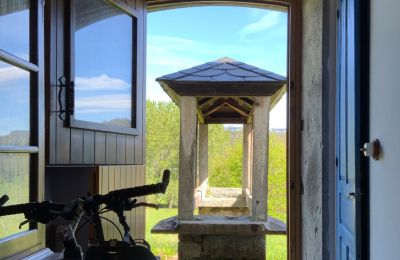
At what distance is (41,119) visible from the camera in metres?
1.60

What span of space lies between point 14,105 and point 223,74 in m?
3.14

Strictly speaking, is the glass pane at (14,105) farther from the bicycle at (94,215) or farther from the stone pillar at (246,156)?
the stone pillar at (246,156)

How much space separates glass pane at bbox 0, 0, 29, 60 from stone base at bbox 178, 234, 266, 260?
321 centimetres

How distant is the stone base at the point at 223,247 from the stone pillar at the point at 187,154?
0.85 feet

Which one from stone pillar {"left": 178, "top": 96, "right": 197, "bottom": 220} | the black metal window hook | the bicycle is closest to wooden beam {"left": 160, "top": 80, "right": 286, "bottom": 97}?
stone pillar {"left": 178, "top": 96, "right": 197, "bottom": 220}

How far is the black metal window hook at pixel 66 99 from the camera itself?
1858mm

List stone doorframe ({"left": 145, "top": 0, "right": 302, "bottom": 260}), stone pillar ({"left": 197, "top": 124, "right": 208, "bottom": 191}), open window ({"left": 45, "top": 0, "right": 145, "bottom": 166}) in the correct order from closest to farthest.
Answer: open window ({"left": 45, "top": 0, "right": 145, "bottom": 166}) → stone doorframe ({"left": 145, "top": 0, "right": 302, "bottom": 260}) → stone pillar ({"left": 197, "top": 124, "right": 208, "bottom": 191})

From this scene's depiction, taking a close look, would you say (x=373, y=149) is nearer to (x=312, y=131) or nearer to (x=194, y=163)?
(x=312, y=131)

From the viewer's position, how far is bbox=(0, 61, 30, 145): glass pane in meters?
1.39

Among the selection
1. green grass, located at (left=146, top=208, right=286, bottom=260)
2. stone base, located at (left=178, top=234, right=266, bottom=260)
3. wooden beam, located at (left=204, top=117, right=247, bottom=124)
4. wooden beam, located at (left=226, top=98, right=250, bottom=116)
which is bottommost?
green grass, located at (left=146, top=208, right=286, bottom=260)

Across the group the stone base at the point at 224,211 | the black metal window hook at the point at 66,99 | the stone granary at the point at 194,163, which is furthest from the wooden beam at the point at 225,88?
the black metal window hook at the point at 66,99

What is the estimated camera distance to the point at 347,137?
2.12 metres

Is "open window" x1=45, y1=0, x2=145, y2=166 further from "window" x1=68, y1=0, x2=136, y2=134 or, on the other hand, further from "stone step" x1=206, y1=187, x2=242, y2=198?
"stone step" x1=206, y1=187, x2=242, y2=198

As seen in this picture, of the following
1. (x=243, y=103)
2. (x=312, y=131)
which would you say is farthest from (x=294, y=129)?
(x=243, y=103)
